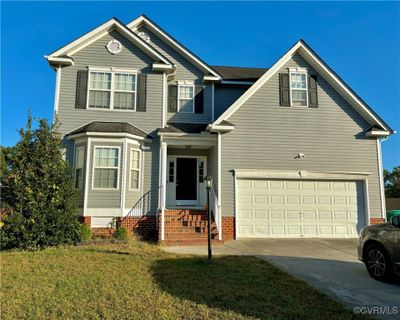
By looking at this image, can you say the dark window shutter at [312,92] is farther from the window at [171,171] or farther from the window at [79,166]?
the window at [79,166]

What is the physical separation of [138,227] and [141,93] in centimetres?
503

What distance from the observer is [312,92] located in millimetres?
11766

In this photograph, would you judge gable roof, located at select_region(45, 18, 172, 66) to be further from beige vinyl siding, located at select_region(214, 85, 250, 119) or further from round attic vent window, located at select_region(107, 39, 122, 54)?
beige vinyl siding, located at select_region(214, 85, 250, 119)

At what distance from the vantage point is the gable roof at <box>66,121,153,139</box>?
10695 millimetres

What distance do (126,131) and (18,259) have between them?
512 cm

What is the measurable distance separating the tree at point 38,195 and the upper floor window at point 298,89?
8404 mm

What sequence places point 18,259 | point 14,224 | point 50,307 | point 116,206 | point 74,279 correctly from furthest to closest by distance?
point 116,206
point 14,224
point 18,259
point 74,279
point 50,307

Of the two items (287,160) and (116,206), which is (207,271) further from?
(287,160)

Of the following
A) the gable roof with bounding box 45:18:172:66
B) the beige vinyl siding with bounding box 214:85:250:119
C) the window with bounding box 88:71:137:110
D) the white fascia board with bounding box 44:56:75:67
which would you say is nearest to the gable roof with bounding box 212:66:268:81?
the beige vinyl siding with bounding box 214:85:250:119

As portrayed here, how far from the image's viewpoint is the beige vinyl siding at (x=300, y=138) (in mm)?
11086

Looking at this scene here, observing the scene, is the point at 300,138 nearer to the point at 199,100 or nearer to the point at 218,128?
the point at 218,128

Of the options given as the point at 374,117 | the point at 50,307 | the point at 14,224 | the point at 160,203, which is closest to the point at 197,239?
the point at 160,203

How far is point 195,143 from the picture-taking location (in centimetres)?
1141

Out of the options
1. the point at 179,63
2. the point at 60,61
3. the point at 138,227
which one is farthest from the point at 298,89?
the point at 60,61
